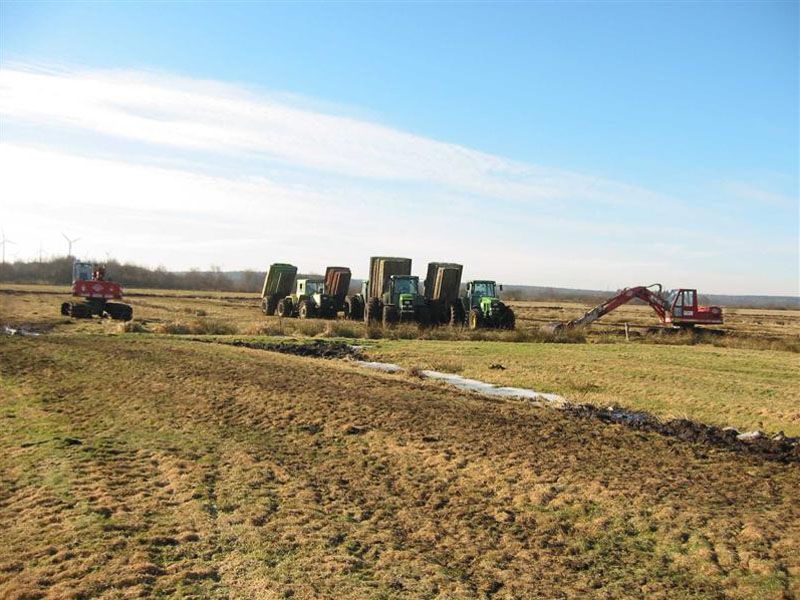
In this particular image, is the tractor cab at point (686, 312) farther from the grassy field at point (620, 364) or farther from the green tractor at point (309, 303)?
the green tractor at point (309, 303)

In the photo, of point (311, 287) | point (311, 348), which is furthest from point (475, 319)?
point (311, 287)

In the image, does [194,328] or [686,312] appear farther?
[686,312]

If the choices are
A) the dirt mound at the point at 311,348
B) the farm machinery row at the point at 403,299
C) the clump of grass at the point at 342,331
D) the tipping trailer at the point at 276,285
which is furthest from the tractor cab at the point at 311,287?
the dirt mound at the point at 311,348

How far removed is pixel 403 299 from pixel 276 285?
1478cm

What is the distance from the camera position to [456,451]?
10586 millimetres

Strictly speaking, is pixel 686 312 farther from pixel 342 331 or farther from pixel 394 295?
pixel 342 331

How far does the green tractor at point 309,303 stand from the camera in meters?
44.0

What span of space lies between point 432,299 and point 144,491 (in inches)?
1232

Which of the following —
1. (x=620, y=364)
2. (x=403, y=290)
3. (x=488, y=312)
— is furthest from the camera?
(x=403, y=290)

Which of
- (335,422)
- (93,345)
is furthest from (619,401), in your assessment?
(93,345)

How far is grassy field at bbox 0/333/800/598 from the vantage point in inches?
252

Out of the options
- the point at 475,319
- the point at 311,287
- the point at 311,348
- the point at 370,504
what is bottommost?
the point at 370,504

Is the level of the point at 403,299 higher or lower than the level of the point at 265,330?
higher

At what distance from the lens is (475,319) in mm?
36156
